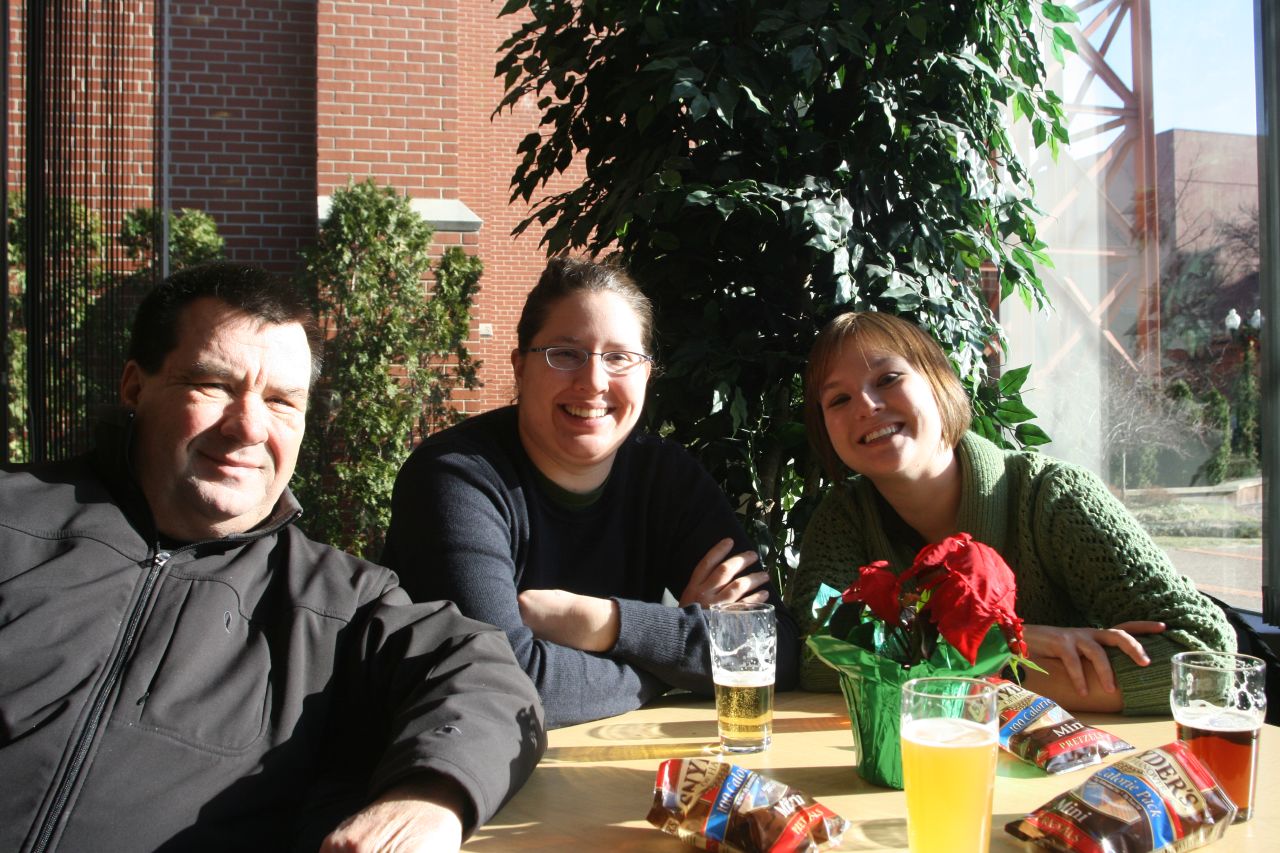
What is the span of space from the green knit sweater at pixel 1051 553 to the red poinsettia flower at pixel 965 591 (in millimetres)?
602

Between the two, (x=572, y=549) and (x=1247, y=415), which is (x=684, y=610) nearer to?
(x=572, y=549)

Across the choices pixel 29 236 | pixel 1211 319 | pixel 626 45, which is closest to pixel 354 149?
pixel 29 236

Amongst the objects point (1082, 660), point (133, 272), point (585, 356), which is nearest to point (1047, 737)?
point (1082, 660)

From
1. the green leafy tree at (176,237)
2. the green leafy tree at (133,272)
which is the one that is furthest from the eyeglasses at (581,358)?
the green leafy tree at (176,237)

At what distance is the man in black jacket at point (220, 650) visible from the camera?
3.62 feet

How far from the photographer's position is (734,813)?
0.96 metres

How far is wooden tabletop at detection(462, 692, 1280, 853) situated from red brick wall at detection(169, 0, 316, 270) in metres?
5.82

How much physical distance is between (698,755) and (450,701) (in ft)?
1.12

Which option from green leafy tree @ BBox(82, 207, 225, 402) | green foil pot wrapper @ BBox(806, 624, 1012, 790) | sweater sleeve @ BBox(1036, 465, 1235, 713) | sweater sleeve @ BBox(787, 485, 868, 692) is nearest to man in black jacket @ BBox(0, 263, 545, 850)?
green foil pot wrapper @ BBox(806, 624, 1012, 790)

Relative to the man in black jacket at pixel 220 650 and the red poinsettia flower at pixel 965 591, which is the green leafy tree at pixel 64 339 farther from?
the red poinsettia flower at pixel 965 591

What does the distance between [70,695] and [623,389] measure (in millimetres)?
950

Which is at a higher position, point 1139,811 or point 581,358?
point 581,358

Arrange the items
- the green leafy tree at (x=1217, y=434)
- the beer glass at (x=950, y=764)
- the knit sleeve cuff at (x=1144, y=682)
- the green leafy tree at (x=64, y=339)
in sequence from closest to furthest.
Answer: the beer glass at (x=950, y=764)
the knit sleeve cuff at (x=1144, y=682)
the green leafy tree at (x=1217, y=434)
the green leafy tree at (x=64, y=339)

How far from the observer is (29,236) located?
175 inches
